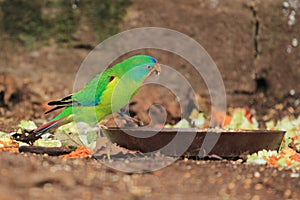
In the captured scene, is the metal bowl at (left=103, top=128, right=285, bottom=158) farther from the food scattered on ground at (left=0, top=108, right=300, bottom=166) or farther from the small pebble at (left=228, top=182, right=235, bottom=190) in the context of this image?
the small pebble at (left=228, top=182, right=235, bottom=190)

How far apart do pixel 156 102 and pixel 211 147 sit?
251 cm

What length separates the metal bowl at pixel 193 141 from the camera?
3508mm

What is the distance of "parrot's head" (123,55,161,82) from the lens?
4578 mm

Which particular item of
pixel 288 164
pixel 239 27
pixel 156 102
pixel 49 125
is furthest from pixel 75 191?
pixel 239 27

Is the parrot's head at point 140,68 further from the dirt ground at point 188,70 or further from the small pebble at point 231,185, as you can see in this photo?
the small pebble at point 231,185

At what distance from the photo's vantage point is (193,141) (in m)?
3.53

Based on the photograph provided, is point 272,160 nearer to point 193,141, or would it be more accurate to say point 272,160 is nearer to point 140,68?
point 193,141

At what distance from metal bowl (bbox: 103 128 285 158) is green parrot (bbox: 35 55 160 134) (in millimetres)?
846

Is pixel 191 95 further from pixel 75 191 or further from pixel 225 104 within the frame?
pixel 75 191

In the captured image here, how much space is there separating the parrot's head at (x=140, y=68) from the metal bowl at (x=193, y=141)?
0.98 m

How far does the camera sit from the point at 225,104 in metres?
6.15

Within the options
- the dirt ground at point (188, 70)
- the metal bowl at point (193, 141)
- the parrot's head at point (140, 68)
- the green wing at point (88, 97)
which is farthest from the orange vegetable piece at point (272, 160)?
the dirt ground at point (188, 70)

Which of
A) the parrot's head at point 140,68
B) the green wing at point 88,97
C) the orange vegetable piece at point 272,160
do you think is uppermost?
the parrot's head at point 140,68

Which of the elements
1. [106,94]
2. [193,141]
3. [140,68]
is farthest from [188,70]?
[193,141]
